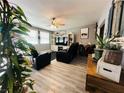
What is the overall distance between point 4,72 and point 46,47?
702cm

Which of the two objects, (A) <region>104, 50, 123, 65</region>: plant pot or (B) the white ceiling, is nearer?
(A) <region>104, 50, 123, 65</region>: plant pot

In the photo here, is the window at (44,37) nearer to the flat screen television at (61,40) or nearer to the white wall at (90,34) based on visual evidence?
the flat screen television at (61,40)

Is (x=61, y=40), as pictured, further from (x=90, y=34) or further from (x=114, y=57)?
(x=114, y=57)

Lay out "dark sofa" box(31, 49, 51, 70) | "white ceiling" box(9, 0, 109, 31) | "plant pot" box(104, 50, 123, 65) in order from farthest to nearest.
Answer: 1. "dark sofa" box(31, 49, 51, 70)
2. "white ceiling" box(9, 0, 109, 31)
3. "plant pot" box(104, 50, 123, 65)

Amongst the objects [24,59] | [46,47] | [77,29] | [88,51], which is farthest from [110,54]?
[46,47]

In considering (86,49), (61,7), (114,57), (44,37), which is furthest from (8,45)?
(44,37)

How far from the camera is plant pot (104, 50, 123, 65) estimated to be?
85 centimetres

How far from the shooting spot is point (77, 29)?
682 centimetres

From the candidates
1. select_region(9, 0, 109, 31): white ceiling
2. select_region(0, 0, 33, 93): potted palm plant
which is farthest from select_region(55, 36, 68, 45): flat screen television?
select_region(0, 0, 33, 93): potted palm plant

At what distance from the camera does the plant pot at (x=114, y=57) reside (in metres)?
0.85

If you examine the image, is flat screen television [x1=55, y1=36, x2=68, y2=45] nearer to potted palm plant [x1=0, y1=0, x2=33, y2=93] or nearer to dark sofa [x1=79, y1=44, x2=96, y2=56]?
dark sofa [x1=79, y1=44, x2=96, y2=56]

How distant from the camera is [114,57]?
87cm

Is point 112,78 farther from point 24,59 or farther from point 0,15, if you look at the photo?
point 0,15

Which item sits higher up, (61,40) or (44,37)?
(44,37)
